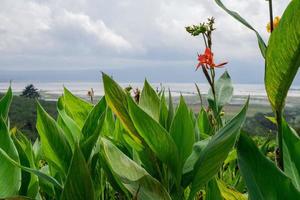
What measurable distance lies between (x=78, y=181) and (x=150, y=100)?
240mm

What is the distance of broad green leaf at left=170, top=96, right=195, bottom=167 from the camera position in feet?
2.58

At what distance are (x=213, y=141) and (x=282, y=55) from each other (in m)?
0.18

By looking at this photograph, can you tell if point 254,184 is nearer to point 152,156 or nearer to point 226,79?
point 152,156

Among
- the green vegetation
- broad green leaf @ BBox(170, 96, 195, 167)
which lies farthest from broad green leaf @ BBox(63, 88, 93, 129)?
broad green leaf @ BBox(170, 96, 195, 167)

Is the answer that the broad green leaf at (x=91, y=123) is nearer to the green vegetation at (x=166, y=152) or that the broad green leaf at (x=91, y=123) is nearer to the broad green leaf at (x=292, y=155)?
the green vegetation at (x=166, y=152)

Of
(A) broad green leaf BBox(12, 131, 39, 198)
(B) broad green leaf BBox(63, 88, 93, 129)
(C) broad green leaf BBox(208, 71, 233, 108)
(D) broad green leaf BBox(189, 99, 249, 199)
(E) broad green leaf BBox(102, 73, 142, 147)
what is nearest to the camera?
(D) broad green leaf BBox(189, 99, 249, 199)

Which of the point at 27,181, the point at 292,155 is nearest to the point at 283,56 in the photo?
the point at 292,155

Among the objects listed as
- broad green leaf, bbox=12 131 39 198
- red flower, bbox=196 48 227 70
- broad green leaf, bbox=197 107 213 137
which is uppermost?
red flower, bbox=196 48 227 70

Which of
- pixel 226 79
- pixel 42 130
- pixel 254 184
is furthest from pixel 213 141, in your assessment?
pixel 226 79

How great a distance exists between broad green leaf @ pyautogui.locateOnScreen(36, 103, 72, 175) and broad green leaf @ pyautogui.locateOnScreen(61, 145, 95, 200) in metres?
0.14

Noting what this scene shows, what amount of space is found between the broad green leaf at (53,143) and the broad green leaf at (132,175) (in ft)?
0.62

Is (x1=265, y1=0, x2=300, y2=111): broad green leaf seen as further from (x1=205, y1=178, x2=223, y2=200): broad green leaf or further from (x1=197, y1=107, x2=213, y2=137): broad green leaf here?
(x1=197, y1=107, x2=213, y2=137): broad green leaf

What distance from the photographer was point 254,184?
2.12 ft

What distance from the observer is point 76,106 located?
3.83 ft
